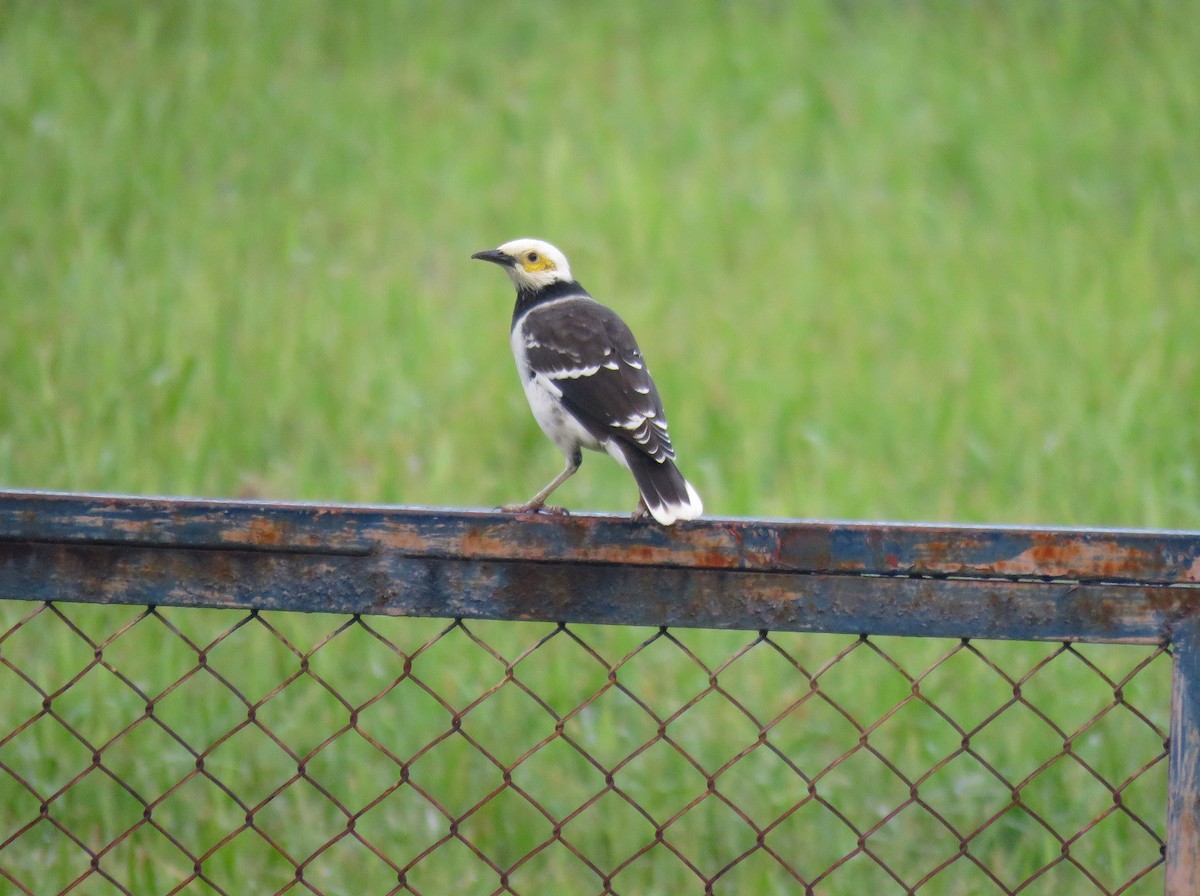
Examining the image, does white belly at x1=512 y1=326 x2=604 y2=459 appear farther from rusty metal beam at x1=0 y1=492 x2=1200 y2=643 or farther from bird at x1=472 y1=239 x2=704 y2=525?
rusty metal beam at x1=0 y1=492 x2=1200 y2=643

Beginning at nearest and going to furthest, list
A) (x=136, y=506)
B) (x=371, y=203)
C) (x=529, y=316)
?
1. (x=136, y=506)
2. (x=529, y=316)
3. (x=371, y=203)

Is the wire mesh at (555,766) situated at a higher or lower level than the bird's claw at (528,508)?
lower

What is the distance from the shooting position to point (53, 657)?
401 cm

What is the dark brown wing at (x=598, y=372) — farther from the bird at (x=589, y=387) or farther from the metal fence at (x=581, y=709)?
the metal fence at (x=581, y=709)

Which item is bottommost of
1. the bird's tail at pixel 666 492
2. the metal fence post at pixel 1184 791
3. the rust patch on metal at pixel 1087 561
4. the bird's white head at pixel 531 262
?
the bird's white head at pixel 531 262

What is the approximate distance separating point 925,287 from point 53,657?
447 cm

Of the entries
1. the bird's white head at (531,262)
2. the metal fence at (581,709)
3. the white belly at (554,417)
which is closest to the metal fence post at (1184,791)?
the metal fence at (581,709)

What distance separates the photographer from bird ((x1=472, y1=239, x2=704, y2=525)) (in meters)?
2.88

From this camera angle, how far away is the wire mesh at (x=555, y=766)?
10.8 feet

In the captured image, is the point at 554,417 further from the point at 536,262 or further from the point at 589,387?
the point at 536,262

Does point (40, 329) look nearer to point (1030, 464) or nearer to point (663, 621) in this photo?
point (1030, 464)

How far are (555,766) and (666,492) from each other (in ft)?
5.32

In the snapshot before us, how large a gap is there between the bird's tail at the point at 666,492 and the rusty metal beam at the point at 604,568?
0.83 ft

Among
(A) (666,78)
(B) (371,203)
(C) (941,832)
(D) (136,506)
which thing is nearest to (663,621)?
(D) (136,506)
